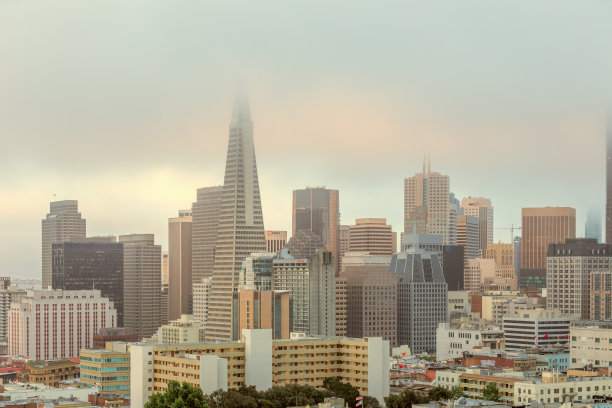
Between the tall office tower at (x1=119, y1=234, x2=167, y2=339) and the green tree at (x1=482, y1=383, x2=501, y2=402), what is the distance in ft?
351

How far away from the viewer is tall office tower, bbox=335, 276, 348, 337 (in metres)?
132

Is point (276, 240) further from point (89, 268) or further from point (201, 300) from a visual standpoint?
point (201, 300)

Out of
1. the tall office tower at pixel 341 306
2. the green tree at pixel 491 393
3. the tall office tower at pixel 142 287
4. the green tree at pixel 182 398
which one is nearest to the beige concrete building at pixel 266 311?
the tall office tower at pixel 341 306

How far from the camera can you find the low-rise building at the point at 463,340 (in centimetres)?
10650

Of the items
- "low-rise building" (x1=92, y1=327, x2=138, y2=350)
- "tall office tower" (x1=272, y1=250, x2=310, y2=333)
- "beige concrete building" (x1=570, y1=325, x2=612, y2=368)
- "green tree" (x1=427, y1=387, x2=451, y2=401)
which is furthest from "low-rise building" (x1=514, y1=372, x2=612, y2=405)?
"low-rise building" (x1=92, y1=327, x2=138, y2=350)

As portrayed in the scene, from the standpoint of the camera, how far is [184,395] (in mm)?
51812

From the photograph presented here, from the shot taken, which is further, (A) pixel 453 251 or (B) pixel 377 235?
(B) pixel 377 235

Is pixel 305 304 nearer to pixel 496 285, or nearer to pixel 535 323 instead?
pixel 535 323

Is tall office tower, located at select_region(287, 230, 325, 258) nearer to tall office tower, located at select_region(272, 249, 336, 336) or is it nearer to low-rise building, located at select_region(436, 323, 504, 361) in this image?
tall office tower, located at select_region(272, 249, 336, 336)

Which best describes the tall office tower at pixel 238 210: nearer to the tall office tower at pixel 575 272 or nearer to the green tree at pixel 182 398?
the tall office tower at pixel 575 272

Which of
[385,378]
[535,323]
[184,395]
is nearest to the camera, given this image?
[184,395]

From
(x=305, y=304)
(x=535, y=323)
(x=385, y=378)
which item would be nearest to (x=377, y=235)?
(x=305, y=304)

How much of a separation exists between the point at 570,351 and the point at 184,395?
146 feet

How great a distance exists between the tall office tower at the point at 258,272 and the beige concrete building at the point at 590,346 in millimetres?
39912
